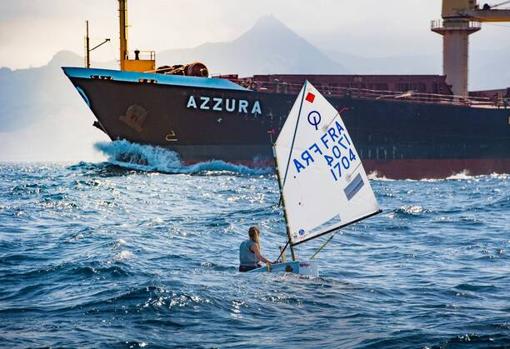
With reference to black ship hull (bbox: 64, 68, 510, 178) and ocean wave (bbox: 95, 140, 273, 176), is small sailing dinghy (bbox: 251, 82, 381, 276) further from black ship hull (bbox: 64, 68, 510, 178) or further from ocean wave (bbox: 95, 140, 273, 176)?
ocean wave (bbox: 95, 140, 273, 176)

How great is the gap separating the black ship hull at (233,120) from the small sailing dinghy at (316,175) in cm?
2987

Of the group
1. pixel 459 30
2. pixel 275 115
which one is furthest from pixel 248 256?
pixel 459 30

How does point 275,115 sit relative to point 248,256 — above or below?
above

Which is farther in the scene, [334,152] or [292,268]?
[334,152]

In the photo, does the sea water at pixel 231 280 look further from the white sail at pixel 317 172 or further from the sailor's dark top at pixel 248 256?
the white sail at pixel 317 172

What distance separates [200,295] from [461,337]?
5335mm

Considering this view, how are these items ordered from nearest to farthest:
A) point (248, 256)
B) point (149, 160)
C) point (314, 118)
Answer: point (248, 256), point (314, 118), point (149, 160)

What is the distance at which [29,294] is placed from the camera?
1647cm

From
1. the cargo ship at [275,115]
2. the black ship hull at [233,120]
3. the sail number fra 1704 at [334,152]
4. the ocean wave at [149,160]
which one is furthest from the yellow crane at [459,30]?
the sail number fra 1704 at [334,152]

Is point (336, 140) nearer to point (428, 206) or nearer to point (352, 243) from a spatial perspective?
point (352, 243)

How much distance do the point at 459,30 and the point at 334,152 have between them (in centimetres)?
5561

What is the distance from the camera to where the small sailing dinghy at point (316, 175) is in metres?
18.3

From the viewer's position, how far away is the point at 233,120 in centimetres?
5275

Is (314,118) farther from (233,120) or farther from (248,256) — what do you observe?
(233,120)
